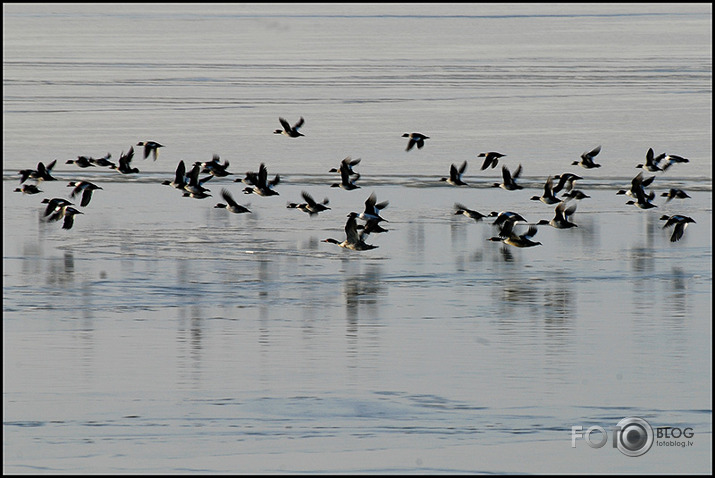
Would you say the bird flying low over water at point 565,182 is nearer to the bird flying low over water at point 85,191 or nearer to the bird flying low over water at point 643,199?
the bird flying low over water at point 643,199

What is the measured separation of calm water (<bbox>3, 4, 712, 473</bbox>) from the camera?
756cm

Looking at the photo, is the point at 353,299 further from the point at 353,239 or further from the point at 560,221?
the point at 560,221

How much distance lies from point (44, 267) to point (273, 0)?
99366mm

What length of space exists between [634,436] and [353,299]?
14.2 ft

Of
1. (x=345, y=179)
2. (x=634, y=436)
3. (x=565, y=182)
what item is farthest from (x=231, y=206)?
(x=634, y=436)

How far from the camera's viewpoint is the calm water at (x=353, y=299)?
756 cm

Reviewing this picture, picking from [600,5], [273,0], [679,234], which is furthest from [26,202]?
[273,0]

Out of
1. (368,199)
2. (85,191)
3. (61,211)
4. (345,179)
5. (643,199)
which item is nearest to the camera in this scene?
(368,199)

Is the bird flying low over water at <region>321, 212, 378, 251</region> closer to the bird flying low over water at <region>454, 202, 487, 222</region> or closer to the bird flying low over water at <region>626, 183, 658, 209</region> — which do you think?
the bird flying low over water at <region>454, 202, 487, 222</region>

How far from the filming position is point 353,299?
37.8 ft

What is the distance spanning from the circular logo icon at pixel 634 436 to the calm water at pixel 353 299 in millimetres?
79

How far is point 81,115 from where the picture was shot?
2694 centimetres

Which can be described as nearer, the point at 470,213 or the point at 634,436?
the point at 634,436

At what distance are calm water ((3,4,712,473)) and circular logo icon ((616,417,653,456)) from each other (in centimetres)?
8
